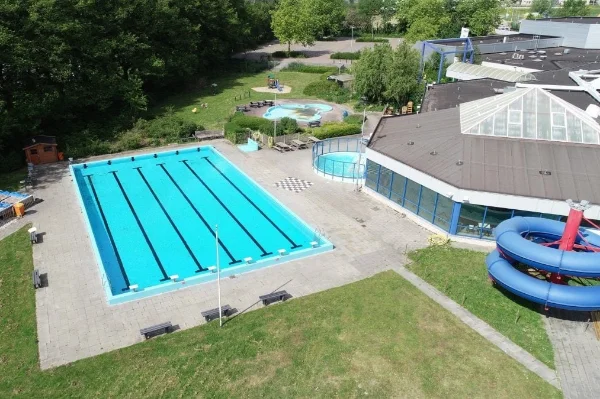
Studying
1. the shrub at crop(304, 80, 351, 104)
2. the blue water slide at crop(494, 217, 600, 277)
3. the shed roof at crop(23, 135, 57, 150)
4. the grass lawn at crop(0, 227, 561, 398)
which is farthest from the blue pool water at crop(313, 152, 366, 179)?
the shed roof at crop(23, 135, 57, 150)

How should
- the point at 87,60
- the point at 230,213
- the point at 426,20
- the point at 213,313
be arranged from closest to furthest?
1. the point at 213,313
2. the point at 230,213
3. the point at 87,60
4. the point at 426,20

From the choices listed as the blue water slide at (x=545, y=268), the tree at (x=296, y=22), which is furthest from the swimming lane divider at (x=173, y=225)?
the tree at (x=296, y=22)

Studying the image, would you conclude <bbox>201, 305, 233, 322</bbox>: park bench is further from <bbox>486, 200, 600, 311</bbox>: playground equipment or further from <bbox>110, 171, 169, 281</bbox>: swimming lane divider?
<bbox>486, 200, 600, 311</bbox>: playground equipment

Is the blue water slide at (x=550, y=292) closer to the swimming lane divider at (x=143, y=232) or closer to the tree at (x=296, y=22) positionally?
the swimming lane divider at (x=143, y=232)

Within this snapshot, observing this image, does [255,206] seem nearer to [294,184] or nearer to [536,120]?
[294,184]

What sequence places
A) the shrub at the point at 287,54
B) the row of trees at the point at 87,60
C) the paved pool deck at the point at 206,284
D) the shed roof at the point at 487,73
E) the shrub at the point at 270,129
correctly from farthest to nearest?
the shrub at the point at 287,54, the shed roof at the point at 487,73, the shrub at the point at 270,129, the row of trees at the point at 87,60, the paved pool deck at the point at 206,284

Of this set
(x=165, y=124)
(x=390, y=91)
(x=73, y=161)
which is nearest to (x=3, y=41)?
(x=73, y=161)

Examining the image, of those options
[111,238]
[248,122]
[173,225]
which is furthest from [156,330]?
[248,122]

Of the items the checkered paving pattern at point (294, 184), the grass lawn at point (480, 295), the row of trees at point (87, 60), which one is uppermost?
the row of trees at point (87, 60)
